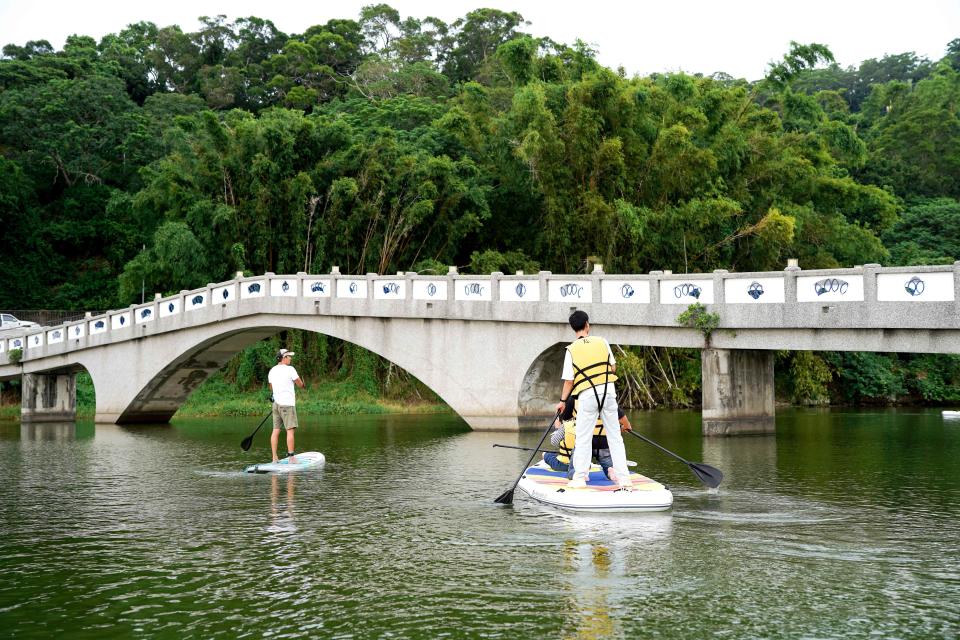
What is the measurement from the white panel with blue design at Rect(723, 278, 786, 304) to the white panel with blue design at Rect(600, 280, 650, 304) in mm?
1630

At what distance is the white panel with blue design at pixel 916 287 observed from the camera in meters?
15.8

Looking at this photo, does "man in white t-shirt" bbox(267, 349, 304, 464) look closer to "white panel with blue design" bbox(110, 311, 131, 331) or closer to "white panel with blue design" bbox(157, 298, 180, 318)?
"white panel with blue design" bbox(157, 298, 180, 318)

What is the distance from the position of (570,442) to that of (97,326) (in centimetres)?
2025

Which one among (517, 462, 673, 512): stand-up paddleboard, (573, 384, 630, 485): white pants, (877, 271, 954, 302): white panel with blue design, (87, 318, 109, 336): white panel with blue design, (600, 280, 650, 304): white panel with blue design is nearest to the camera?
(517, 462, 673, 512): stand-up paddleboard

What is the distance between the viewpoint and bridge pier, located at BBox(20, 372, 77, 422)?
1204 inches

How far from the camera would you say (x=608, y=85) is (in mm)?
28344

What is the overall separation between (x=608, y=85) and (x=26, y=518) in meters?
20.8

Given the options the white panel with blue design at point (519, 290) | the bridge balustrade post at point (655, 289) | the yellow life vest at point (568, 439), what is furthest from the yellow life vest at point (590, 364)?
the white panel with blue design at point (519, 290)

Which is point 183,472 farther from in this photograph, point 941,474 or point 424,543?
point 941,474

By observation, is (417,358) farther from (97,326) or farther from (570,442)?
(570,442)

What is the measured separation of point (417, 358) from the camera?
77.3 ft

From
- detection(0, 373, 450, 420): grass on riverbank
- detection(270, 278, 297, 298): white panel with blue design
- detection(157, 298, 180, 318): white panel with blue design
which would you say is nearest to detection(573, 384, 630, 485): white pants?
detection(270, 278, 297, 298): white panel with blue design

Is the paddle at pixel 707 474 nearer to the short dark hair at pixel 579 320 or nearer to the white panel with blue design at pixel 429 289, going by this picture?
the short dark hair at pixel 579 320

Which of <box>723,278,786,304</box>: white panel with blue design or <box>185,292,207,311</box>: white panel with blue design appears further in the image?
<box>185,292,207,311</box>: white panel with blue design
